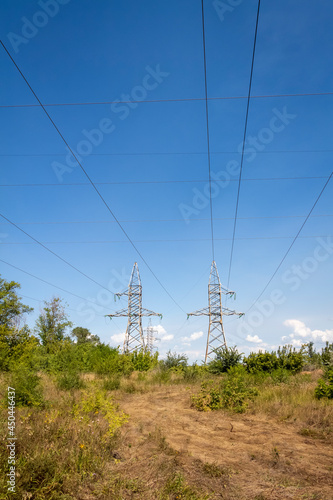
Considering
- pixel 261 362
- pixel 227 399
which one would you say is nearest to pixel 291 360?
pixel 261 362

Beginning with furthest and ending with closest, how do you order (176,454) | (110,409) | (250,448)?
1. (110,409)
2. (250,448)
3. (176,454)

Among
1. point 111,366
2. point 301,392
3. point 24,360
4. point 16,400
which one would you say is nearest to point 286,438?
point 301,392

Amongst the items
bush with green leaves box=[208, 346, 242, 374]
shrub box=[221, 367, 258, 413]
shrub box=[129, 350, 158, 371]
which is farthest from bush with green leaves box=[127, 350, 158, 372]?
shrub box=[221, 367, 258, 413]

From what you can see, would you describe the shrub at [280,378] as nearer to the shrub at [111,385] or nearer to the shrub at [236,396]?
the shrub at [236,396]

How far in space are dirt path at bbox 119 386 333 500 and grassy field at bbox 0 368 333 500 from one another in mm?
18

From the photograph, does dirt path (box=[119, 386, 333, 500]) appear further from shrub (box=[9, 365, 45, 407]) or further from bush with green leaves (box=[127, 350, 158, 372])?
bush with green leaves (box=[127, 350, 158, 372])

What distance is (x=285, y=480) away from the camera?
457 cm

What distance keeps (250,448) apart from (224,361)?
12.1m

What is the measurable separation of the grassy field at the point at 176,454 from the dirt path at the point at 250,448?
2 centimetres

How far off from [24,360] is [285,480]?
12865 mm

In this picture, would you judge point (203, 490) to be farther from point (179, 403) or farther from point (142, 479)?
point (179, 403)

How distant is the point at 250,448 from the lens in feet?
20.3

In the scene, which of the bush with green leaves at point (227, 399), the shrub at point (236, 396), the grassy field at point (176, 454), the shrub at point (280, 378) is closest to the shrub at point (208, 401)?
the bush with green leaves at point (227, 399)

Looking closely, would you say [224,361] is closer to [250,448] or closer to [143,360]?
[143,360]
